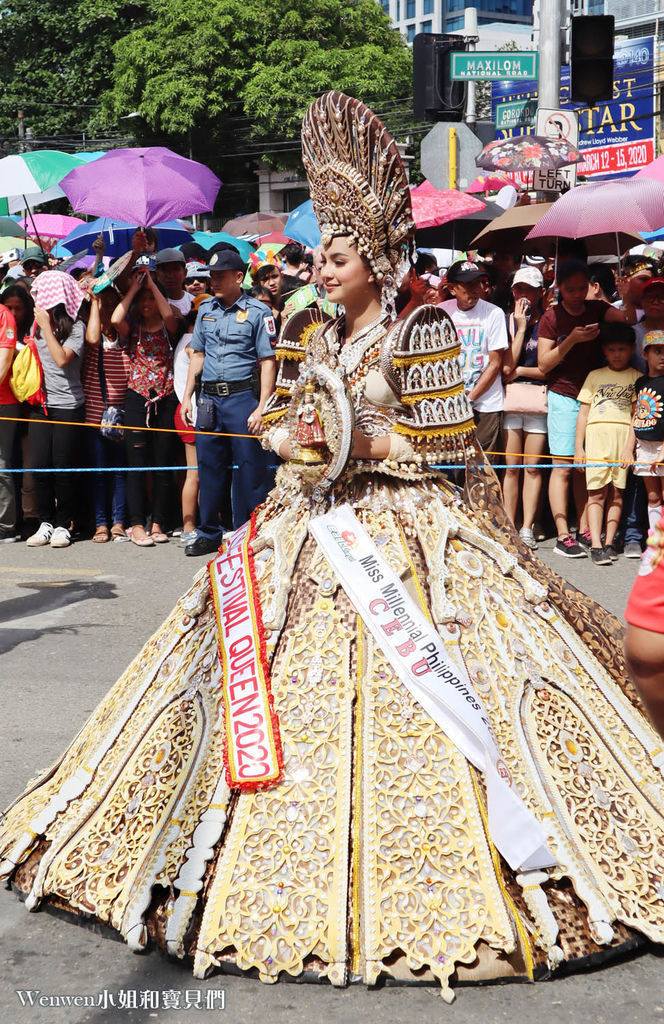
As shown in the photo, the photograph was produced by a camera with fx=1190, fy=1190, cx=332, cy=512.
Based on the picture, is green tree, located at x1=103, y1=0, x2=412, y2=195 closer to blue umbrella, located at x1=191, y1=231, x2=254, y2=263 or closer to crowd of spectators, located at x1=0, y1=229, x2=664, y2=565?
blue umbrella, located at x1=191, y1=231, x2=254, y2=263

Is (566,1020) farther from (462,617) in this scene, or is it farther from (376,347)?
(376,347)

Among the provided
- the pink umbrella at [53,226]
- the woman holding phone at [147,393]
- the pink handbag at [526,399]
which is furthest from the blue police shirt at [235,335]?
the pink umbrella at [53,226]

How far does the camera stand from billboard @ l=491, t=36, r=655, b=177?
26.2 meters

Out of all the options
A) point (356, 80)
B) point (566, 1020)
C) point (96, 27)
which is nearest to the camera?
point (566, 1020)

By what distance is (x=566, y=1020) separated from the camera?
2939 mm

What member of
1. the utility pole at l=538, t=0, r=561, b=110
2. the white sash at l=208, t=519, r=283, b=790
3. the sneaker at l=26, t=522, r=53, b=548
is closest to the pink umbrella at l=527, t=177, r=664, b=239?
the utility pole at l=538, t=0, r=561, b=110

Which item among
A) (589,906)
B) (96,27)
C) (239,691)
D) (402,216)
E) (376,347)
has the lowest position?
(589,906)

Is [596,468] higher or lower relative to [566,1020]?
higher

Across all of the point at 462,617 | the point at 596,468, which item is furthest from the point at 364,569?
the point at 596,468

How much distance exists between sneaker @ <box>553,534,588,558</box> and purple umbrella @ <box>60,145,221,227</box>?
3747mm

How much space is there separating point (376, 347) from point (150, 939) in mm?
1880

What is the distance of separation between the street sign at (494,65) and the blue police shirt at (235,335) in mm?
4831

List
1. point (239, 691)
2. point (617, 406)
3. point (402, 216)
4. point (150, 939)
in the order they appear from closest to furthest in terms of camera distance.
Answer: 1. point (150, 939)
2. point (239, 691)
3. point (402, 216)
4. point (617, 406)

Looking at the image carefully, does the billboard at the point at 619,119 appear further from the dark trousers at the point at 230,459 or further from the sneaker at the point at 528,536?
the dark trousers at the point at 230,459
